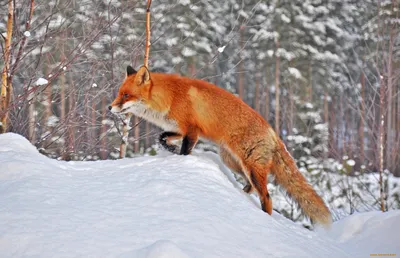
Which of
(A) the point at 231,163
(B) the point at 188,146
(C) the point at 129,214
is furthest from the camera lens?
(A) the point at 231,163

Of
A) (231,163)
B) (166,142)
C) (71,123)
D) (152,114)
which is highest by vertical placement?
(152,114)

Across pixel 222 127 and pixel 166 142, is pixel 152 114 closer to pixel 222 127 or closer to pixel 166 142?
pixel 166 142

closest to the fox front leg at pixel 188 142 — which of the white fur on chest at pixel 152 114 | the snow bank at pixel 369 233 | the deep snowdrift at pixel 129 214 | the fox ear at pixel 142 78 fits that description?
the white fur on chest at pixel 152 114

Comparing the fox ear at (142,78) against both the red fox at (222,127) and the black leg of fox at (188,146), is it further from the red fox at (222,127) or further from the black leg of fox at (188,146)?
the black leg of fox at (188,146)

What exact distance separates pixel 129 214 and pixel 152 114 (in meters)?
2.81

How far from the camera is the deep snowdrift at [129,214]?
7.77 feet

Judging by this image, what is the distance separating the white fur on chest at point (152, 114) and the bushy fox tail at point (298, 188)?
59.1 inches

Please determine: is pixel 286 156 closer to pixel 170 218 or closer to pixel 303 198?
pixel 303 198

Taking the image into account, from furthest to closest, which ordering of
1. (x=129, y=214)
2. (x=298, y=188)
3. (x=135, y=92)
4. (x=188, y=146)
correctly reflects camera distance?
(x=135, y=92)
(x=188, y=146)
(x=298, y=188)
(x=129, y=214)

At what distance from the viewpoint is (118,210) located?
113 inches

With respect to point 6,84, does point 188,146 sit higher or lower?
lower

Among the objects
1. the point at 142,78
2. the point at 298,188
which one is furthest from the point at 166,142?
the point at 298,188

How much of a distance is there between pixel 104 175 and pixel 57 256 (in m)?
1.61

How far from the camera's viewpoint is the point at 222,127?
5148mm
